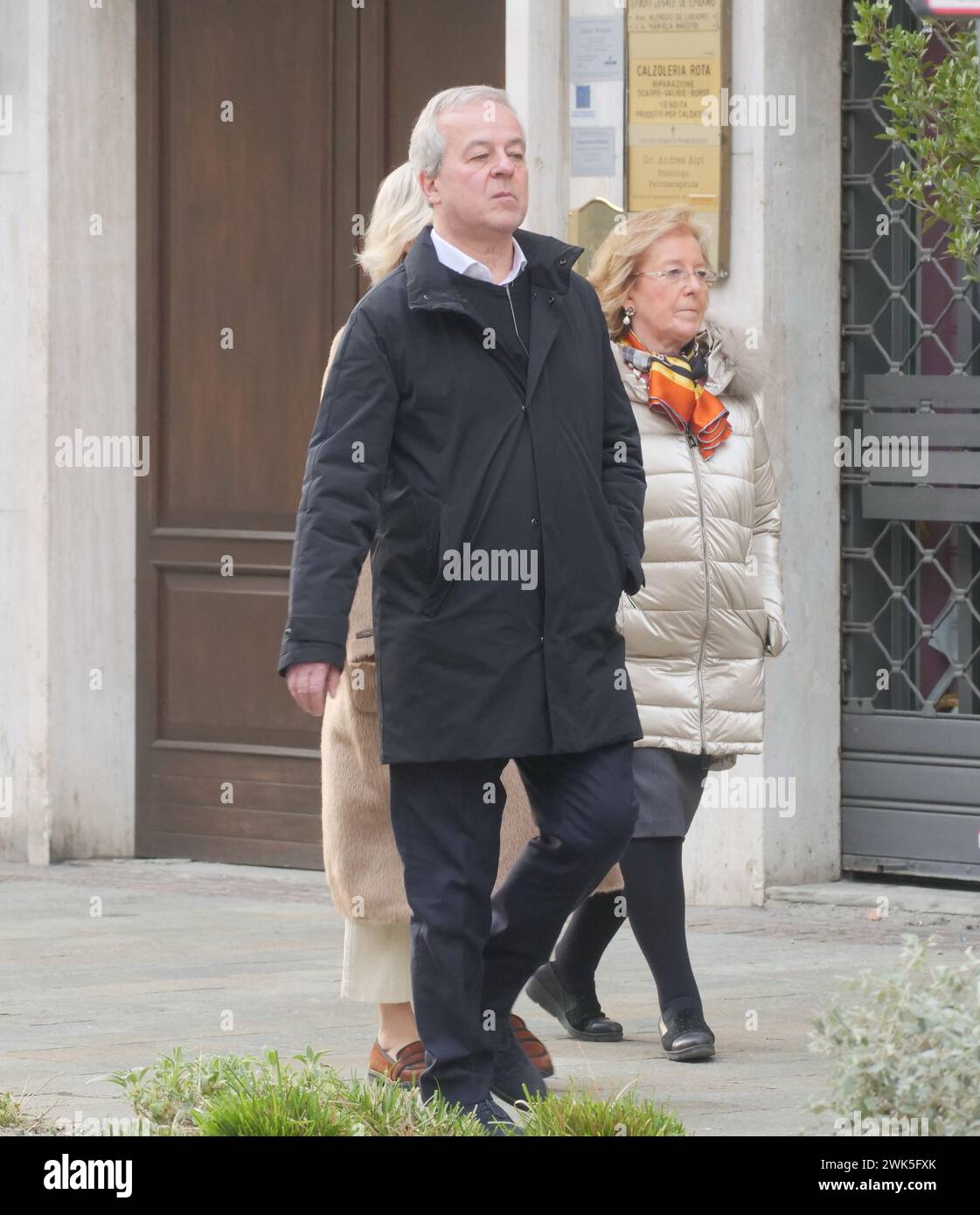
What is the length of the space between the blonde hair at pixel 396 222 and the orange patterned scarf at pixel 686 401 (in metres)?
0.93

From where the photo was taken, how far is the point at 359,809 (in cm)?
595

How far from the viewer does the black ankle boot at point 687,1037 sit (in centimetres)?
621

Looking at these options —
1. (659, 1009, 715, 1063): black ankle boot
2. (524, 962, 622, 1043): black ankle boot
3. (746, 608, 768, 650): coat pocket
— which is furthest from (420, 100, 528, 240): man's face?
(524, 962, 622, 1043): black ankle boot

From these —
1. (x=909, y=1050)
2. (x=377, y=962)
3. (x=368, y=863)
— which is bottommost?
(x=377, y=962)

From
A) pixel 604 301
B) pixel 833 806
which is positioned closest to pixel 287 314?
pixel 833 806

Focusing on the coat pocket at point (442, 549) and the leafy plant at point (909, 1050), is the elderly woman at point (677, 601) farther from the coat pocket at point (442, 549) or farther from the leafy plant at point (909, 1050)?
the leafy plant at point (909, 1050)

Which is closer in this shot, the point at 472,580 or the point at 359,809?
the point at 472,580

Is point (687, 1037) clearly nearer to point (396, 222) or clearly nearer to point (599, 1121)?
point (599, 1121)

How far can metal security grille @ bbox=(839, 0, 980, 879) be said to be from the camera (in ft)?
28.5

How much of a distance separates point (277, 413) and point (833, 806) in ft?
8.79

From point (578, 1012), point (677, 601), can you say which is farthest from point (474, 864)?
point (578, 1012)

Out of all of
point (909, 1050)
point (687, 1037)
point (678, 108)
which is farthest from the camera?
point (678, 108)

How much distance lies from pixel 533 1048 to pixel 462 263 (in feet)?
6.00
